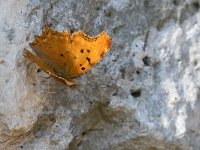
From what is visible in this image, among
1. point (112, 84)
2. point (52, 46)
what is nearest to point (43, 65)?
point (52, 46)

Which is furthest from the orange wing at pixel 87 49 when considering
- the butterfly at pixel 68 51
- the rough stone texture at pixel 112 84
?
the rough stone texture at pixel 112 84

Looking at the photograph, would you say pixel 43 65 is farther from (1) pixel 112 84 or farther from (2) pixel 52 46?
(1) pixel 112 84

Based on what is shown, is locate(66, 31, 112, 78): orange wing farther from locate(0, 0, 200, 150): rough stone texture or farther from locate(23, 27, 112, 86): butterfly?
locate(0, 0, 200, 150): rough stone texture

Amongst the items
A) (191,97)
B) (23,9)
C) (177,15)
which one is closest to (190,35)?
(177,15)

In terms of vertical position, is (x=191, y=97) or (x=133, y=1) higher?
(x=133, y=1)

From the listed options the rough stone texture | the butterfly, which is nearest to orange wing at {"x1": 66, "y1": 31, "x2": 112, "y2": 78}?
the butterfly

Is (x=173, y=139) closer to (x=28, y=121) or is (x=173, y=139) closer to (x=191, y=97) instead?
(x=191, y=97)
